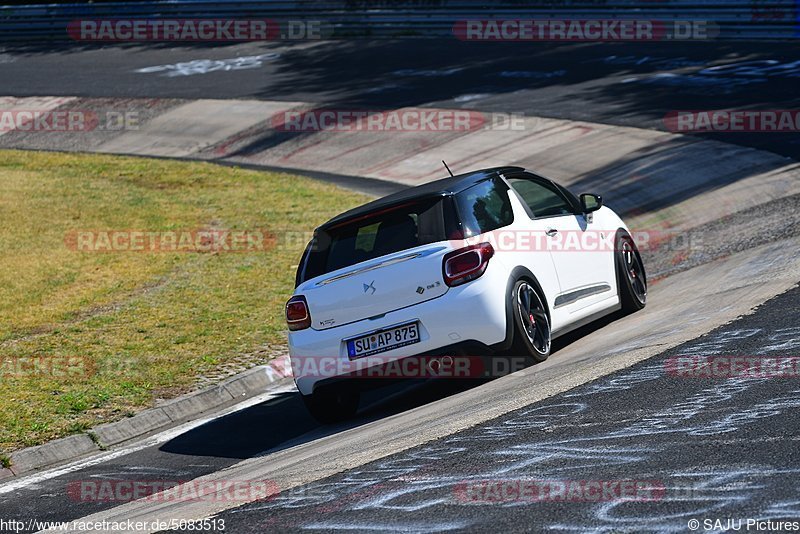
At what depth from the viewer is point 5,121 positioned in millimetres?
27891

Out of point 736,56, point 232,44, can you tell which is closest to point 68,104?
point 232,44

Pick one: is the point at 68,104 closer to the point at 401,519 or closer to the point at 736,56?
the point at 736,56

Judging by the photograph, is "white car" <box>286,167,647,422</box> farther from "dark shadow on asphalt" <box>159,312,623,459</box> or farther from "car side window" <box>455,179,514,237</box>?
"dark shadow on asphalt" <box>159,312,623,459</box>

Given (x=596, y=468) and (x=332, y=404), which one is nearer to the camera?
(x=596, y=468)

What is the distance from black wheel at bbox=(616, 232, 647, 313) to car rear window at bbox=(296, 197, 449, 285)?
2233mm

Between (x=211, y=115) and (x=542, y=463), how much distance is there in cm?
2159

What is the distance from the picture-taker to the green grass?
9.89 meters

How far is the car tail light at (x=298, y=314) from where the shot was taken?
27.6ft

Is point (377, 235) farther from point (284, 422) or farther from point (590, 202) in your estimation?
point (590, 202)

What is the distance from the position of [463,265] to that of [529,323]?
73cm

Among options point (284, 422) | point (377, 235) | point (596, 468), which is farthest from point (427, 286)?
point (596, 468)

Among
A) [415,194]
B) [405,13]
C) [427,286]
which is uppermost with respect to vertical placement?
[405,13]

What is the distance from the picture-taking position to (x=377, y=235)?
27.9ft

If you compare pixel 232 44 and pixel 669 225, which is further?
pixel 232 44
